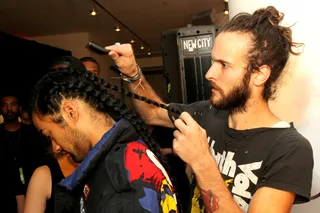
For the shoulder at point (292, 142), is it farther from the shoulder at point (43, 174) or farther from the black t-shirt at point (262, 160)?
the shoulder at point (43, 174)

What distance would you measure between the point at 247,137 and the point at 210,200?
0.24 meters

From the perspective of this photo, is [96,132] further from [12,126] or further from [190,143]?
[12,126]

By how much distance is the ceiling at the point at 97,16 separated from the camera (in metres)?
4.59

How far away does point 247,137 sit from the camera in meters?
1.19

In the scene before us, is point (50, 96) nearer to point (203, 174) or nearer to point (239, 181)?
point (203, 174)

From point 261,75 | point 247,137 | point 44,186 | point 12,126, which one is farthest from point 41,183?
point 12,126

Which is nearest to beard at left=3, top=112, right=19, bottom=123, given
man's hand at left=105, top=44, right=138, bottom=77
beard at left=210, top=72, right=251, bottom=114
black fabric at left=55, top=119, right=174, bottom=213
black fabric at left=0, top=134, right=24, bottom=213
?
black fabric at left=0, top=134, right=24, bottom=213

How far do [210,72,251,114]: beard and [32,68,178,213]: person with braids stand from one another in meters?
0.26

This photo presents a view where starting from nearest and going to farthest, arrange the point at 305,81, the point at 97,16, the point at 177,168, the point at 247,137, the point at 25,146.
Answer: the point at 247,137
the point at 305,81
the point at 177,168
the point at 25,146
the point at 97,16

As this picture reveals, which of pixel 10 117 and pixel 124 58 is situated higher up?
pixel 124 58

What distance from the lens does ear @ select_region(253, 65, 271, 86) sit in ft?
3.90

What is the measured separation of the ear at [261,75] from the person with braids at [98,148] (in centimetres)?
38

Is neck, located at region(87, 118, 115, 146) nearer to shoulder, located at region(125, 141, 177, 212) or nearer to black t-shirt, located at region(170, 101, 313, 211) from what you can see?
shoulder, located at region(125, 141, 177, 212)

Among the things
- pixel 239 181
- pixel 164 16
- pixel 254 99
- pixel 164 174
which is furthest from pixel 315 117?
pixel 164 16
